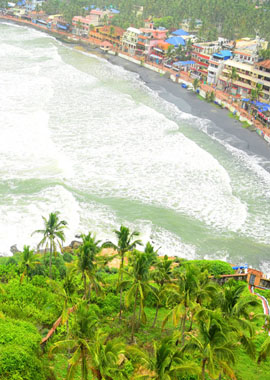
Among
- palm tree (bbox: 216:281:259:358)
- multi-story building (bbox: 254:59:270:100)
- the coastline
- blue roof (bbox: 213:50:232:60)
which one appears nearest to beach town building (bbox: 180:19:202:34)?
the coastline

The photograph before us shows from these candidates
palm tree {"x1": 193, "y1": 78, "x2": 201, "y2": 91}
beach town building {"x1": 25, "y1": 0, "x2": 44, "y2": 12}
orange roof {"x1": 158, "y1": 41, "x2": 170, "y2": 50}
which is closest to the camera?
palm tree {"x1": 193, "y1": 78, "x2": 201, "y2": 91}

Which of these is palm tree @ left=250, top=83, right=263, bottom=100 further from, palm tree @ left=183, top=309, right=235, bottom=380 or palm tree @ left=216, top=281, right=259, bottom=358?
palm tree @ left=183, top=309, right=235, bottom=380

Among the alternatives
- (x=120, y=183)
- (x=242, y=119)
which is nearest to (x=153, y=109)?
(x=242, y=119)

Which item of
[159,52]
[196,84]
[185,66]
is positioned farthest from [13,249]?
[159,52]

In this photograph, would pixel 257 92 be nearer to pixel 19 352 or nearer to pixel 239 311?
pixel 239 311

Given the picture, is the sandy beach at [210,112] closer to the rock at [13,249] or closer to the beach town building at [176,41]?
the beach town building at [176,41]

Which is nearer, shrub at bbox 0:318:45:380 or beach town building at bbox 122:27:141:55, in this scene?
shrub at bbox 0:318:45:380
